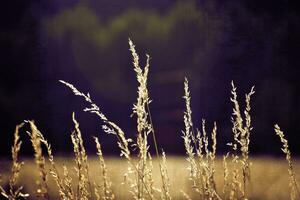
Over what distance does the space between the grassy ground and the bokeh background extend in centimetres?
67

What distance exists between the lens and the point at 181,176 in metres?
4.53

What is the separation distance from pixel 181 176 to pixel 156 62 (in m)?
2.16

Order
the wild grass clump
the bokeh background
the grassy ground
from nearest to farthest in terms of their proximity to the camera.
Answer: the wild grass clump < the grassy ground < the bokeh background

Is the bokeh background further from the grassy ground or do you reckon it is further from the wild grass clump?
the wild grass clump

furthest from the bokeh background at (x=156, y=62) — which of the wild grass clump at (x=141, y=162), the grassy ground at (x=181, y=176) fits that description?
the wild grass clump at (x=141, y=162)

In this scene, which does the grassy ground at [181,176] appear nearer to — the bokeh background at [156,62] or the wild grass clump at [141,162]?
the bokeh background at [156,62]

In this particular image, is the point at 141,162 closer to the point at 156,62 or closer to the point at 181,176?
the point at 181,176

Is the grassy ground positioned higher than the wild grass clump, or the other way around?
the wild grass clump

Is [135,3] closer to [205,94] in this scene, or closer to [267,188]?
[205,94]

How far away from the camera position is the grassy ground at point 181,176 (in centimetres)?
388

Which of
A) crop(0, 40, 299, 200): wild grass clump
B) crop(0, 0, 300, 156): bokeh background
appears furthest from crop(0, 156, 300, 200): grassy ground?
crop(0, 40, 299, 200): wild grass clump

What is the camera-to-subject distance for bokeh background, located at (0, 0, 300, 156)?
5.98 m

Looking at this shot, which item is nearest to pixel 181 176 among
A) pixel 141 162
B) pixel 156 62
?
pixel 156 62

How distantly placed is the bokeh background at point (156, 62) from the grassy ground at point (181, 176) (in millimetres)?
667
